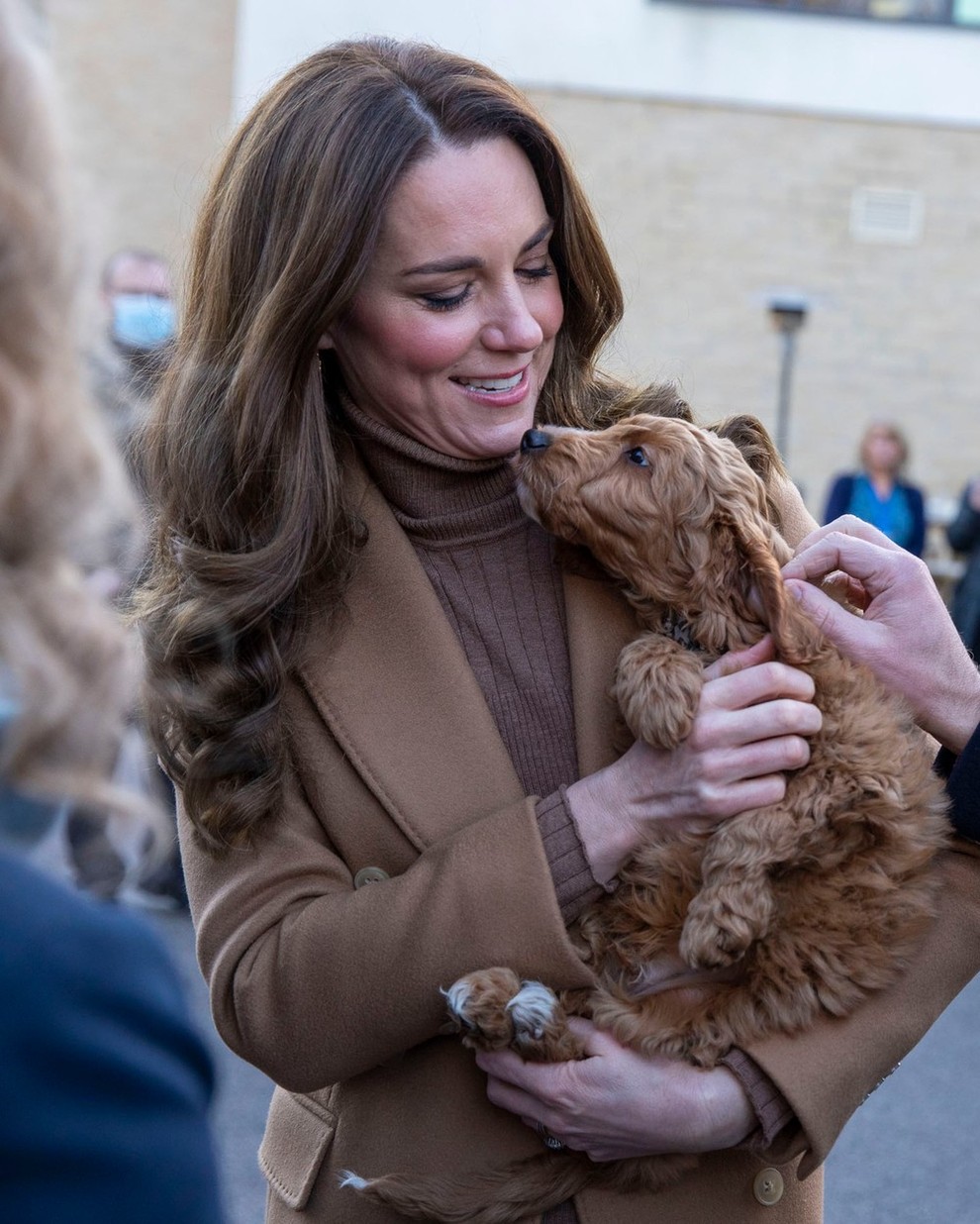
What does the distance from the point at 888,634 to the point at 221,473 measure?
50.6 inches

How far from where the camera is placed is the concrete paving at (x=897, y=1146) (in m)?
5.29

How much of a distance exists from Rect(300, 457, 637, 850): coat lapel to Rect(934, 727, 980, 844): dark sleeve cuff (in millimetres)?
614

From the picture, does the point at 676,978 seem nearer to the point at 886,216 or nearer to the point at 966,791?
the point at 966,791

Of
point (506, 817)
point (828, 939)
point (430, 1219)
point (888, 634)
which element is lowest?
point (430, 1219)

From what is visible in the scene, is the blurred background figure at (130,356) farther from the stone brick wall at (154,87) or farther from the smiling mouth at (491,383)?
the stone brick wall at (154,87)

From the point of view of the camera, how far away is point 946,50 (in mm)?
16578

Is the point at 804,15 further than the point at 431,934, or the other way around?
the point at 804,15

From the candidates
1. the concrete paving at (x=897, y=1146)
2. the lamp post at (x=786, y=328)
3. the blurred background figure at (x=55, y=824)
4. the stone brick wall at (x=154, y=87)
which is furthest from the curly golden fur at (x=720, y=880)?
the stone brick wall at (x=154, y=87)

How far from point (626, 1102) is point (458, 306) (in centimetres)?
142

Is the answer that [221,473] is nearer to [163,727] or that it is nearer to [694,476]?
[163,727]

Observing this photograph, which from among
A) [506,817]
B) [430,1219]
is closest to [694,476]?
[506,817]

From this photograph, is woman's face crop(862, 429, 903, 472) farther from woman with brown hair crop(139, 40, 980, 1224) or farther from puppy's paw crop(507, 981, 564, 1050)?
puppy's paw crop(507, 981, 564, 1050)

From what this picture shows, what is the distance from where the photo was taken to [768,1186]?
233 cm

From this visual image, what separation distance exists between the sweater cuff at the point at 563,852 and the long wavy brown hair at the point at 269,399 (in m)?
0.46
